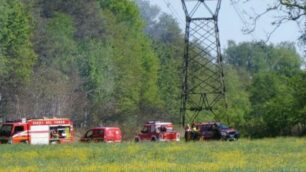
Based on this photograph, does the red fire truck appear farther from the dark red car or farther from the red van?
the dark red car

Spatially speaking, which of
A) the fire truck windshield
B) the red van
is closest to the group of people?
the red van

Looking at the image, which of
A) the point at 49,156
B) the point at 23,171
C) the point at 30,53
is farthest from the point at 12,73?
the point at 23,171

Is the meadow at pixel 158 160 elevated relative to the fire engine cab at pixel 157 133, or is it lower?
lower

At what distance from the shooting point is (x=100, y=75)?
8762 cm

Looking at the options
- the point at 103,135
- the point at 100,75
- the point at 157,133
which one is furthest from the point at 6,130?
the point at 100,75

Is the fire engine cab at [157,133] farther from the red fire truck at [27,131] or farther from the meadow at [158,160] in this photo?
the meadow at [158,160]

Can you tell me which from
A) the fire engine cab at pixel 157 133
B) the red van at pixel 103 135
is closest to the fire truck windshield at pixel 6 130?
the red van at pixel 103 135

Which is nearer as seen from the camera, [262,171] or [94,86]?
[262,171]

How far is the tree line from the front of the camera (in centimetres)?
6644

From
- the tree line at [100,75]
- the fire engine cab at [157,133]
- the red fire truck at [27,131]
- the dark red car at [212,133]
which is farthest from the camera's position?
the tree line at [100,75]

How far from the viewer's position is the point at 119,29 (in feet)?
323

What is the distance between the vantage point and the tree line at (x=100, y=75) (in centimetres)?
6644

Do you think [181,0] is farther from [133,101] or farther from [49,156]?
[49,156]

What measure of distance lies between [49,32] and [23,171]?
208 ft
